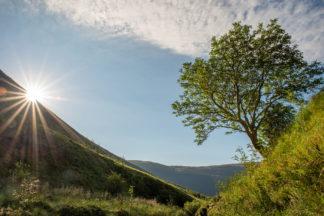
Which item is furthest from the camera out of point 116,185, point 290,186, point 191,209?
point 116,185

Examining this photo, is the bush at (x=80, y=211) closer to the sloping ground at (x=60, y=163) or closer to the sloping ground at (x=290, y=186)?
the sloping ground at (x=290, y=186)

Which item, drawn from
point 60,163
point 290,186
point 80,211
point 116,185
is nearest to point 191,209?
point 80,211

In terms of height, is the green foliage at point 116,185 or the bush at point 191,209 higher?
the green foliage at point 116,185

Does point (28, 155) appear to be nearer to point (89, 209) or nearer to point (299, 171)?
point (89, 209)

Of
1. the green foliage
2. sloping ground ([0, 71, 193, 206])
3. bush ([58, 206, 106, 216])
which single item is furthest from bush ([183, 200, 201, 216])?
the green foliage

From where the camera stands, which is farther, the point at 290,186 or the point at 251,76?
the point at 251,76

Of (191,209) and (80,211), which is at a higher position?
(191,209)

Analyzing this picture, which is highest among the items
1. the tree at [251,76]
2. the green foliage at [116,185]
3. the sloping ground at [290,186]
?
the tree at [251,76]

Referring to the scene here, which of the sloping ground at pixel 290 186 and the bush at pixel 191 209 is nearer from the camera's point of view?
the sloping ground at pixel 290 186

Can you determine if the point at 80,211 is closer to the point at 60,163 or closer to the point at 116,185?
the point at 60,163

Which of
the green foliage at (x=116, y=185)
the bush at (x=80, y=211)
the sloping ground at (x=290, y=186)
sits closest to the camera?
the sloping ground at (x=290, y=186)

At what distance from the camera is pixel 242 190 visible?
9133 mm

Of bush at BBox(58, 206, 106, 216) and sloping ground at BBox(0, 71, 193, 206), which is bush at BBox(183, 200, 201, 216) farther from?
sloping ground at BBox(0, 71, 193, 206)

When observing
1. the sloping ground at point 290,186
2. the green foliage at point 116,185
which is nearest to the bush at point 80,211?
the sloping ground at point 290,186
